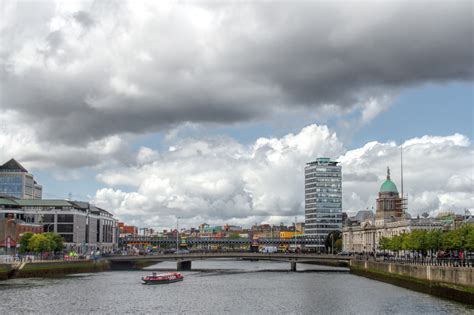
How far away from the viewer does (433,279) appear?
92.2 metres

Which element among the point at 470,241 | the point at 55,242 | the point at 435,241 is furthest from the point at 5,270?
the point at 435,241

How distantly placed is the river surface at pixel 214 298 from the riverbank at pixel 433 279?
4.47 feet

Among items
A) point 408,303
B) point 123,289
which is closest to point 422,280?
point 408,303

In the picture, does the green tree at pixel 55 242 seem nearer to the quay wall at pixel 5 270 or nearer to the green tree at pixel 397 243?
the quay wall at pixel 5 270

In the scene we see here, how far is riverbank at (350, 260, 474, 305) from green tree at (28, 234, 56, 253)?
73.0 m

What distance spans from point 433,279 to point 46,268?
73.9m

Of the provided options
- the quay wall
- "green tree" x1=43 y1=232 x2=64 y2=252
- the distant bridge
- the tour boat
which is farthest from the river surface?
the distant bridge

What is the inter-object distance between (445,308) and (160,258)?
9437 centimetres

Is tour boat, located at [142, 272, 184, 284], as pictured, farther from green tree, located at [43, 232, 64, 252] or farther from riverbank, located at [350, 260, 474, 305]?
green tree, located at [43, 232, 64, 252]

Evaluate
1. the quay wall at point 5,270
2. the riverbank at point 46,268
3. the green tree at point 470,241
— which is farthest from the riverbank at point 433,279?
the quay wall at point 5,270

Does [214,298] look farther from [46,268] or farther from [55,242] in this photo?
[55,242]

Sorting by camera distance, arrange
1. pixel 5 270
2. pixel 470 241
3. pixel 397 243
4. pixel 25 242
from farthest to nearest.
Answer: pixel 397 243, pixel 25 242, pixel 5 270, pixel 470 241

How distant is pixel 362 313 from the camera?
7688cm

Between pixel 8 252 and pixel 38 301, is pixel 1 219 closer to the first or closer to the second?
pixel 8 252
